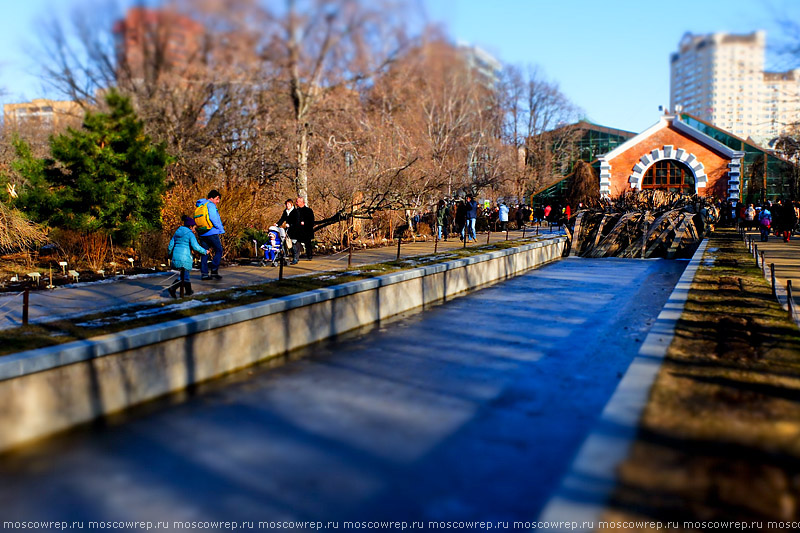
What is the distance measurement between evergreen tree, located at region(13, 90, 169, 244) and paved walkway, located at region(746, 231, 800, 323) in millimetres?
13335

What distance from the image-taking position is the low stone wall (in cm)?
573

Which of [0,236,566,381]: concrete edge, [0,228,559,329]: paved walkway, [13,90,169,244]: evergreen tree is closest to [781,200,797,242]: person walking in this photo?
[0,228,559,329]: paved walkway

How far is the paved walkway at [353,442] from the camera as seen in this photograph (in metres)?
4.79

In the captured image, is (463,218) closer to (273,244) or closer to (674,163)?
(273,244)

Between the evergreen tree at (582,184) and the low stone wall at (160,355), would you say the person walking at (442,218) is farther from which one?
the evergreen tree at (582,184)

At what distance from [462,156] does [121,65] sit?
2872cm

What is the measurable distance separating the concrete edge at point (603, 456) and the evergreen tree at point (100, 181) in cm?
1296

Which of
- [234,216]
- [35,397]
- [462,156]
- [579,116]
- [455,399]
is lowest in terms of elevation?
[455,399]

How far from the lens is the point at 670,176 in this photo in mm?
42469

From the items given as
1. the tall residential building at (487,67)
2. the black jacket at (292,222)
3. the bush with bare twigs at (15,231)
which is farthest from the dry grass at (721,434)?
the tall residential building at (487,67)

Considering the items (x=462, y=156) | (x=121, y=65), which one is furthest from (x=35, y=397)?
(x=462, y=156)

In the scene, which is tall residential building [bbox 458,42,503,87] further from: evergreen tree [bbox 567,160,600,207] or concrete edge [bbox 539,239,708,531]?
concrete edge [bbox 539,239,708,531]

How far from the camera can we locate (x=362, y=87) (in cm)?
2389

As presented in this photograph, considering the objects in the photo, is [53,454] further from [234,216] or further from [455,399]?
[234,216]
